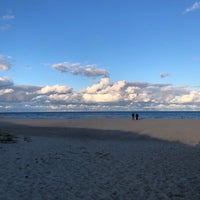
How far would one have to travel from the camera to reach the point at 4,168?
1070 cm

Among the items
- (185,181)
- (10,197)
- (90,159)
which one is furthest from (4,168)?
(185,181)

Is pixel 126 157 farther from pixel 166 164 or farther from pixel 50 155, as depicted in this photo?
pixel 50 155

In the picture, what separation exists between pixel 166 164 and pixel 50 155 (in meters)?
5.60

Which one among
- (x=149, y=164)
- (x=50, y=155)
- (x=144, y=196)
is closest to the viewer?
(x=144, y=196)

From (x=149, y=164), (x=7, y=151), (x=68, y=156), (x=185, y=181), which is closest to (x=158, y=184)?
(x=185, y=181)

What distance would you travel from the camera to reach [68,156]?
13711mm

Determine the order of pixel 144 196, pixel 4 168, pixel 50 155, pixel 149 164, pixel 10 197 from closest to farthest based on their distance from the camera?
1. pixel 10 197
2. pixel 144 196
3. pixel 4 168
4. pixel 149 164
5. pixel 50 155

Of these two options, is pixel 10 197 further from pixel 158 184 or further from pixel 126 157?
pixel 126 157

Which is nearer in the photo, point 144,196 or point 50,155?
point 144,196

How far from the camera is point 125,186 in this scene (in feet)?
30.5

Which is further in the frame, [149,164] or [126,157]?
[126,157]

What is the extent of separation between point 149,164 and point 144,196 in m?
4.26

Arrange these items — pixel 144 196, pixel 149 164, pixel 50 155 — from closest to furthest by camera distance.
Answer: pixel 144 196 < pixel 149 164 < pixel 50 155

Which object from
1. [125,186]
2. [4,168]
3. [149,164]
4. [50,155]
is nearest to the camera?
[125,186]
